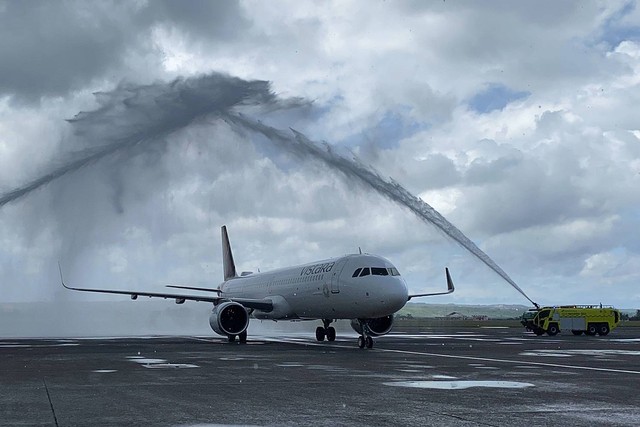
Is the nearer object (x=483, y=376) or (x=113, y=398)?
(x=113, y=398)

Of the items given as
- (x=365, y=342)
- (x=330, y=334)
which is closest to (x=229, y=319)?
(x=330, y=334)

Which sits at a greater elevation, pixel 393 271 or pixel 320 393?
pixel 393 271

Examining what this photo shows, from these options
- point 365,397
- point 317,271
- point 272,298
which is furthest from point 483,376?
point 272,298

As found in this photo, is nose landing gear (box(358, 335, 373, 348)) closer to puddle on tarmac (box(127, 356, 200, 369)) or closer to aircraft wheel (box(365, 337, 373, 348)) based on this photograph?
aircraft wheel (box(365, 337, 373, 348))

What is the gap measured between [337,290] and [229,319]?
8.36 m

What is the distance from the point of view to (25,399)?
1280 cm

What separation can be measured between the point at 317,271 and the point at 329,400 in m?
25.6

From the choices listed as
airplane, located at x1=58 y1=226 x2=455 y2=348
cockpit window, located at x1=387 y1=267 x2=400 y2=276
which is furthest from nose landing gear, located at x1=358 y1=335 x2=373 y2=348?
cockpit window, located at x1=387 y1=267 x2=400 y2=276

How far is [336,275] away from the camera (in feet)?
116

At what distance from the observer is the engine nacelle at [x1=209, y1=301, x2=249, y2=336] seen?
40.1m

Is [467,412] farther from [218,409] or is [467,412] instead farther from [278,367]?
[278,367]

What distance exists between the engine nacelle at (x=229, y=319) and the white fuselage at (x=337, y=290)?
2588mm

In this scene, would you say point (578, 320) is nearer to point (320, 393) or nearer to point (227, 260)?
point (227, 260)

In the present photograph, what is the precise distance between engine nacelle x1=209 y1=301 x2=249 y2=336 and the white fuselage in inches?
102
